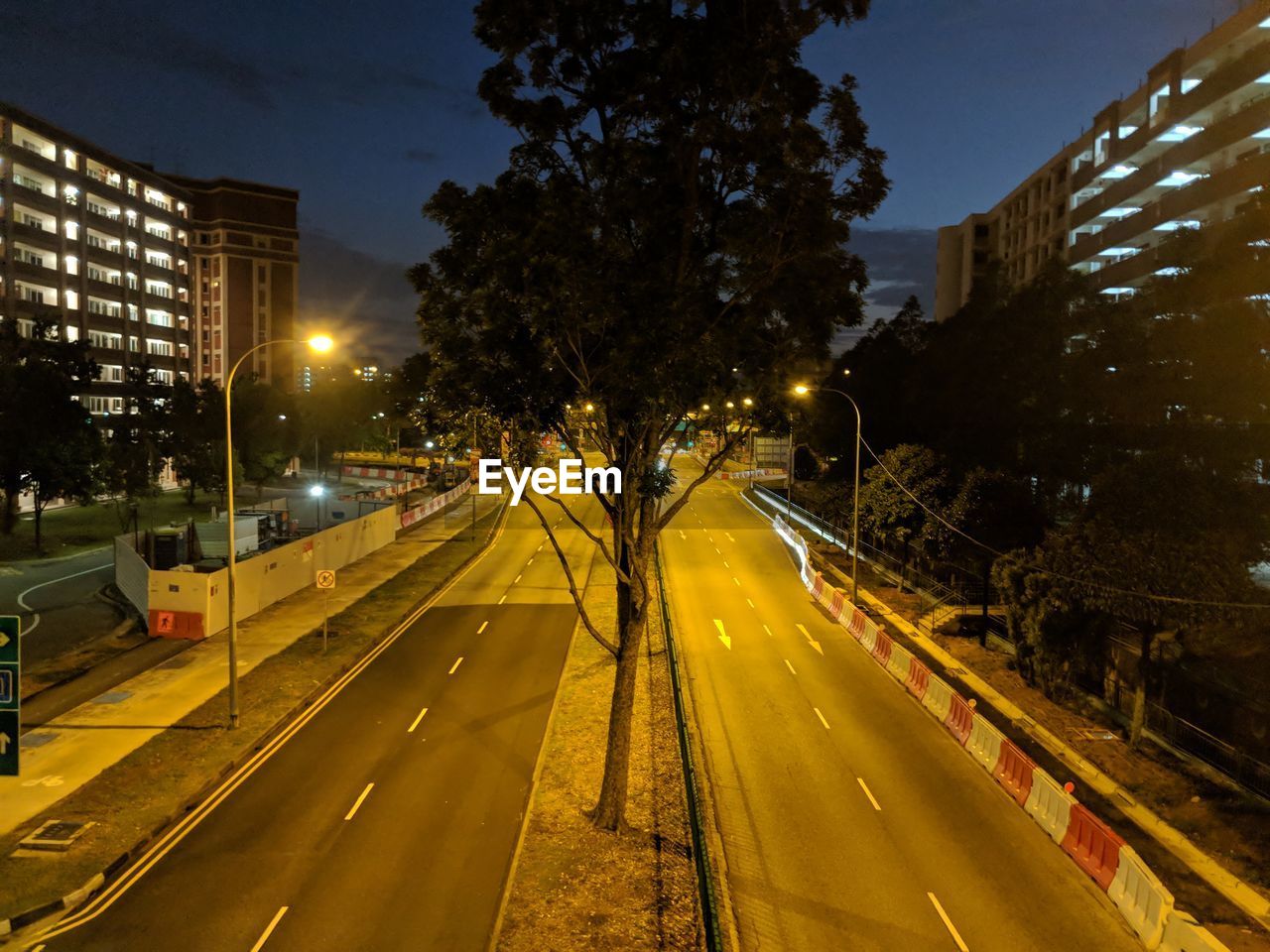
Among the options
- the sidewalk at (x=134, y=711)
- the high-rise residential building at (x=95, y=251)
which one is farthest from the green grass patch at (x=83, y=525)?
the sidewalk at (x=134, y=711)

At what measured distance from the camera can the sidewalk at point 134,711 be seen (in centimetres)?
1569

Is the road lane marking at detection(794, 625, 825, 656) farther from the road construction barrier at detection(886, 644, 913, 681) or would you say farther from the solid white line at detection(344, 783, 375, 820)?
the solid white line at detection(344, 783, 375, 820)

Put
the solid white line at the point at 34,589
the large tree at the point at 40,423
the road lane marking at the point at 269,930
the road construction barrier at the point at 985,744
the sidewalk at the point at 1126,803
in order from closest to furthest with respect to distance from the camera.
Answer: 1. the road lane marking at the point at 269,930
2. the sidewalk at the point at 1126,803
3. the road construction barrier at the point at 985,744
4. the solid white line at the point at 34,589
5. the large tree at the point at 40,423

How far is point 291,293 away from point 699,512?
86538 mm

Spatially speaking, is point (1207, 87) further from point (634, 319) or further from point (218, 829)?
point (218, 829)

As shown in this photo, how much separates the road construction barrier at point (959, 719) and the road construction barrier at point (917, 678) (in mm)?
1877

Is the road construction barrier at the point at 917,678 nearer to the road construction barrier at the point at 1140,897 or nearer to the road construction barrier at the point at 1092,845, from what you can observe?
the road construction barrier at the point at 1092,845

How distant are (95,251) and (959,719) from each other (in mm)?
79550

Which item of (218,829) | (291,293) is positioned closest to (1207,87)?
(218,829)

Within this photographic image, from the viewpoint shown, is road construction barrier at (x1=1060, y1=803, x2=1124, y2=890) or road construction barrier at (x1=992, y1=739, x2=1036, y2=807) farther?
road construction barrier at (x1=992, y1=739, x2=1036, y2=807)

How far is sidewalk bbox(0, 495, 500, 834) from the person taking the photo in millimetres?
15688

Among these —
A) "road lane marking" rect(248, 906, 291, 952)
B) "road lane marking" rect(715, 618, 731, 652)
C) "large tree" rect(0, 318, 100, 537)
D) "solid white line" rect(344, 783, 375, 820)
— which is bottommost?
"road lane marking" rect(715, 618, 731, 652)

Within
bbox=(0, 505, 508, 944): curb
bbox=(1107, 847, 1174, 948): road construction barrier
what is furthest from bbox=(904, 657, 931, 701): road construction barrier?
bbox=(0, 505, 508, 944): curb

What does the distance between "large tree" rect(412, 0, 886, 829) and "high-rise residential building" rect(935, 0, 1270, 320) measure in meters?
28.7
